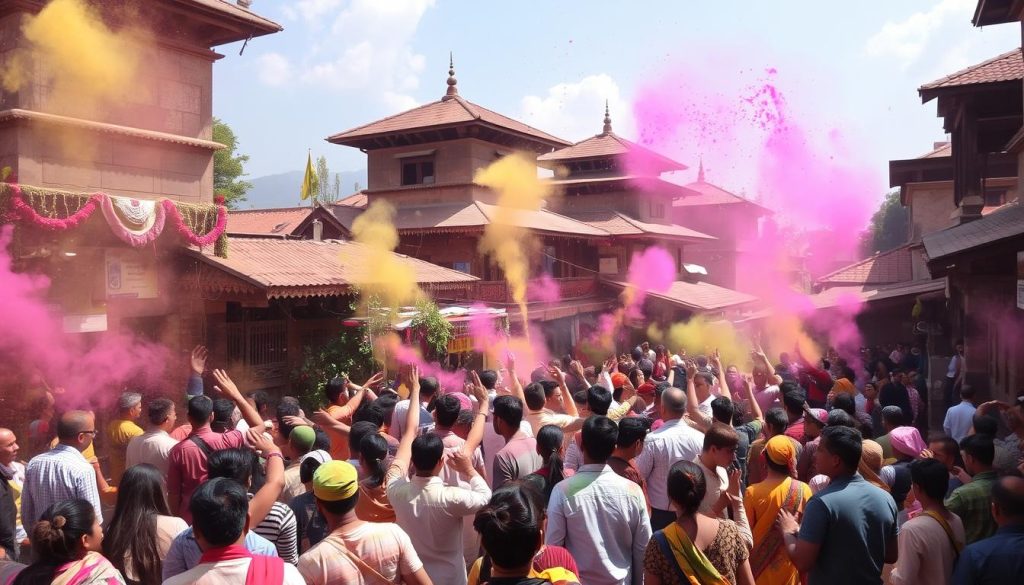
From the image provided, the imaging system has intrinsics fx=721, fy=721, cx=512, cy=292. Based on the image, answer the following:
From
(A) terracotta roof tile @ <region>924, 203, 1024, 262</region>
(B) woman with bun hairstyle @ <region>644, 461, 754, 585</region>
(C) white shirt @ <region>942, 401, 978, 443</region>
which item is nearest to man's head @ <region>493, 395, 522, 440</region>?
(B) woman with bun hairstyle @ <region>644, 461, 754, 585</region>

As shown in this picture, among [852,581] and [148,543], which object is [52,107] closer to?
[148,543]

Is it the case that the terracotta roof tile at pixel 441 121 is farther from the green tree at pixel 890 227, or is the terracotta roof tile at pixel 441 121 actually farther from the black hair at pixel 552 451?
the green tree at pixel 890 227

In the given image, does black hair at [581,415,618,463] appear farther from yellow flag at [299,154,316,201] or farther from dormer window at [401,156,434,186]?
yellow flag at [299,154,316,201]

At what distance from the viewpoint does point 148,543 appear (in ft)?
12.5

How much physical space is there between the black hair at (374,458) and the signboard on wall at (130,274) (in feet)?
29.2

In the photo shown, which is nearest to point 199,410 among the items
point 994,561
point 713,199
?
point 994,561

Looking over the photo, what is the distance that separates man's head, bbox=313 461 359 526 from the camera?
3.44 metres

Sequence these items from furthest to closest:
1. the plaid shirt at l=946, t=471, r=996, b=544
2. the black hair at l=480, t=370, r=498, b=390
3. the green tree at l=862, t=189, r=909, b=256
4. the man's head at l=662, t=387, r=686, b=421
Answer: the green tree at l=862, t=189, r=909, b=256, the black hair at l=480, t=370, r=498, b=390, the man's head at l=662, t=387, r=686, b=421, the plaid shirt at l=946, t=471, r=996, b=544

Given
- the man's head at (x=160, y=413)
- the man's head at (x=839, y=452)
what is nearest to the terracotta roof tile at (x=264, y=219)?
the man's head at (x=160, y=413)

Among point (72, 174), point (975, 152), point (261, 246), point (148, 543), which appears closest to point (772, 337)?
point (975, 152)

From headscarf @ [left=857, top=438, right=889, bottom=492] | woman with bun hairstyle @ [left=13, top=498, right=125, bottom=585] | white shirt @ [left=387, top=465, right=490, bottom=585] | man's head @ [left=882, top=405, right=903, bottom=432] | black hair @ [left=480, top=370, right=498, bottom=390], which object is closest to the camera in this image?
woman with bun hairstyle @ [left=13, top=498, right=125, bottom=585]

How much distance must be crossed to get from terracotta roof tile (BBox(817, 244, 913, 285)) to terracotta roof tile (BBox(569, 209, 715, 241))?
6164mm

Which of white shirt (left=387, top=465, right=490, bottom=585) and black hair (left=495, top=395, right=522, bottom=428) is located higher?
black hair (left=495, top=395, right=522, bottom=428)

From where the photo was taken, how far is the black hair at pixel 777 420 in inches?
232
